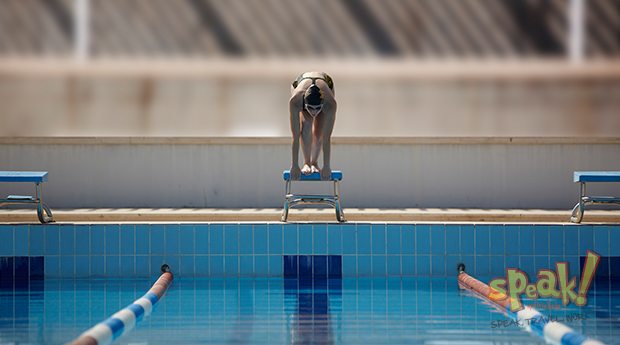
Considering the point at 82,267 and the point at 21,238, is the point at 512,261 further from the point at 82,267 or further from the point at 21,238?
the point at 21,238

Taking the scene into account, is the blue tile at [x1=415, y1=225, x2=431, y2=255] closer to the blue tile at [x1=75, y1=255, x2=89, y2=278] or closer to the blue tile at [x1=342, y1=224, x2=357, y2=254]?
the blue tile at [x1=342, y1=224, x2=357, y2=254]

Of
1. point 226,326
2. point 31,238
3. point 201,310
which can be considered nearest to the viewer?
point 226,326

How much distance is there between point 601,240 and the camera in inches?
227

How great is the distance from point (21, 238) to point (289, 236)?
5.55 ft

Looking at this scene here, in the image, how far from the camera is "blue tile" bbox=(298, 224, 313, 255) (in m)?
5.84

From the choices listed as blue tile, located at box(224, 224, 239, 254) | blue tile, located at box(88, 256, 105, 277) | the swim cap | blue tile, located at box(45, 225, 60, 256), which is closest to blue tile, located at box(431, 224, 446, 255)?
the swim cap

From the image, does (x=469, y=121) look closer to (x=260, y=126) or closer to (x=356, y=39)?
(x=356, y=39)

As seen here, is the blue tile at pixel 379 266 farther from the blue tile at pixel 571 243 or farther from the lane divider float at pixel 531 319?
the blue tile at pixel 571 243

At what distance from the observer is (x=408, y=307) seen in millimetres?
4680

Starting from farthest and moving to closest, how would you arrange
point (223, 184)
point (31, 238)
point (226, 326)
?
1. point (223, 184)
2. point (31, 238)
3. point (226, 326)

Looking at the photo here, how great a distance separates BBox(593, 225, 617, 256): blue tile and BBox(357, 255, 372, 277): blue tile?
4.67 ft

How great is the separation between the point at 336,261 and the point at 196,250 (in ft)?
2.94

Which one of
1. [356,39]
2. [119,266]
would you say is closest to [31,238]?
[119,266]

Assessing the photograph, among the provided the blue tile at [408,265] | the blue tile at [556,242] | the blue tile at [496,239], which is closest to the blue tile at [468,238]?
the blue tile at [496,239]
